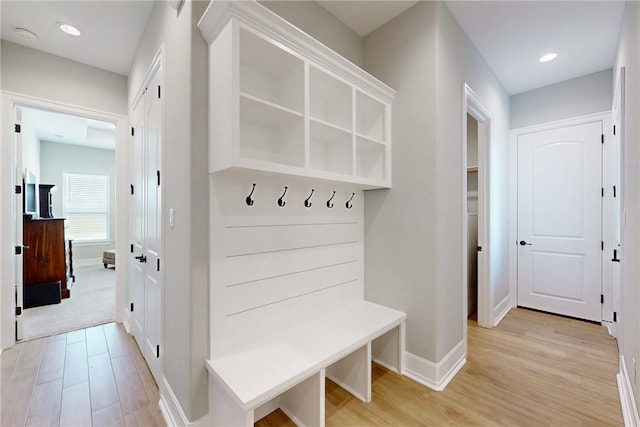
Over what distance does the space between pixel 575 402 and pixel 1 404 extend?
379 cm

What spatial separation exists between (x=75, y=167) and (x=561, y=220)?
9135 mm

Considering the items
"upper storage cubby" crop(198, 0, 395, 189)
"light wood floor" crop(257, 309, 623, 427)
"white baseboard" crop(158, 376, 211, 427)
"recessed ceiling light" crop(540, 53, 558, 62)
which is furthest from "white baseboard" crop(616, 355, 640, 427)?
"recessed ceiling light" crop(540, 53, 558, 62)

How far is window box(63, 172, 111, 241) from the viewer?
623 centimetres

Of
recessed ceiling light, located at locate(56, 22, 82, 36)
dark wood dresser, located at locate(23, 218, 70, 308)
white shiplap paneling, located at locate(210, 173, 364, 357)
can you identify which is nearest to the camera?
white shiplap paneling, located at locate(210, 173, 364, 357)

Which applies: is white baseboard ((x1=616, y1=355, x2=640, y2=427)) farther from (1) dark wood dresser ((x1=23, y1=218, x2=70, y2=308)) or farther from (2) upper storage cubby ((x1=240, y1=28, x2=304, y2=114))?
(1) dark wood dresser ((x1=23, y1=218, x2=70, y2=308))

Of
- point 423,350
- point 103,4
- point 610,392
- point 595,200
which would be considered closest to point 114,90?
point 103,4

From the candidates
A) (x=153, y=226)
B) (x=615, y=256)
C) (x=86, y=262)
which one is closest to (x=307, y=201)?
(x=153, y=226)

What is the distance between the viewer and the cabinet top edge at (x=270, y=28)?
4.30 ft

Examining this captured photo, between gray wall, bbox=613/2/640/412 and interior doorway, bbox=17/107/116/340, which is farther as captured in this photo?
interior doorway, bbox=17/107/116/340

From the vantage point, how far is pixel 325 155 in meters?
2.13

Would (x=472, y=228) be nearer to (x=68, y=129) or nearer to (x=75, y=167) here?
(x=68, y=129)

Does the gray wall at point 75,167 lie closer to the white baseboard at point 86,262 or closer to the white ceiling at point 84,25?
the white baseboard at point 86,262

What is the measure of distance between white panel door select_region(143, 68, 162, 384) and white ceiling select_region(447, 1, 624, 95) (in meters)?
2.40

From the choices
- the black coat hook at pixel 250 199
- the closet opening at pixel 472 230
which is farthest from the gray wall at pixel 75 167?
the closet opening at pixel 472 230
